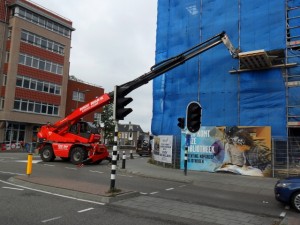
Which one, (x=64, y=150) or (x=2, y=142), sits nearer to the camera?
(x=64, y=150)

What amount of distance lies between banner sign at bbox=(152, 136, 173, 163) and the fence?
616 centimetres

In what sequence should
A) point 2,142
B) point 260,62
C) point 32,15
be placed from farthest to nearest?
point 32,15 < point 2,142 < point 260,62

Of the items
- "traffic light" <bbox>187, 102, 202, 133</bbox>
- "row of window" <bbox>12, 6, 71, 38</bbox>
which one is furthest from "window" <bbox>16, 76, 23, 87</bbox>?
"traffic light" <bbox>187, 102, 202, 133</bbox>

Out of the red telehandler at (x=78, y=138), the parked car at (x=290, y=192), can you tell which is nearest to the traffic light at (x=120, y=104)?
the parked car at (x=290, y=192)

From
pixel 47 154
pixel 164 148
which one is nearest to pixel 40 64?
pixel 47 154

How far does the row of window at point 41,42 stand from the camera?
4716 cm

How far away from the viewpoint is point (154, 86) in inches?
966

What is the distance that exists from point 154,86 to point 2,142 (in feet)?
86.5

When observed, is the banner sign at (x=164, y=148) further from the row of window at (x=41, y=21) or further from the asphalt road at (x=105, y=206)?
the row of window at (x=41, y=21)

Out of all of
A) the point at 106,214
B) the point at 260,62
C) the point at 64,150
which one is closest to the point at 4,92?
the point at 64,150

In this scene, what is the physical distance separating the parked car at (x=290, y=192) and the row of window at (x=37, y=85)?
41416 mm

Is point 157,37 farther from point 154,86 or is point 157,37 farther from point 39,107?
point 39,107

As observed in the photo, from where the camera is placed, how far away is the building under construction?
18.9 metres

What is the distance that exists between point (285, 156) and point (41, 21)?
40666mm
